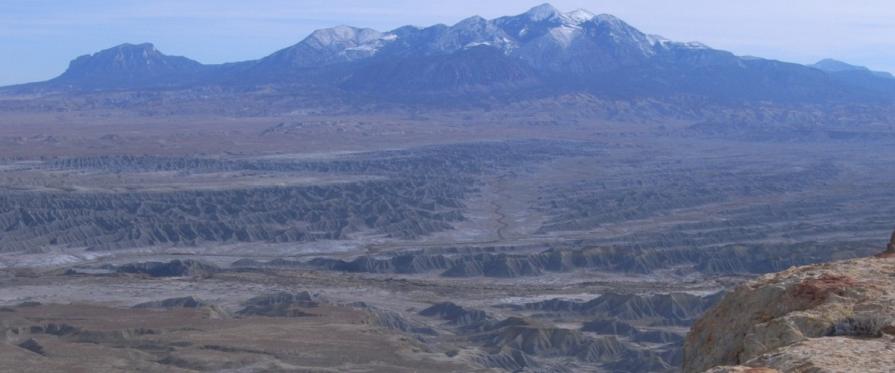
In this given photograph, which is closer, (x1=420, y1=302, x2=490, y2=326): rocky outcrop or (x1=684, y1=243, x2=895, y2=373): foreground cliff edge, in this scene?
(x1=684, y1=243, x2=895, y2=373): foreground cliff edge

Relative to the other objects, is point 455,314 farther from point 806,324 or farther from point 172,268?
point 806,324

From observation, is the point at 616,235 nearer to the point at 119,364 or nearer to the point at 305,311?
the point at 305,311

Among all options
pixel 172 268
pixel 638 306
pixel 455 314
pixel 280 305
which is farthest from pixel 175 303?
pixel 638 306

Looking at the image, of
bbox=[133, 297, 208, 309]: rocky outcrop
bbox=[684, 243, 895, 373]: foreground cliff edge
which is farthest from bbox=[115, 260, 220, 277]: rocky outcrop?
bbox=[684, 243, 895, 373]: foreground cliff edge

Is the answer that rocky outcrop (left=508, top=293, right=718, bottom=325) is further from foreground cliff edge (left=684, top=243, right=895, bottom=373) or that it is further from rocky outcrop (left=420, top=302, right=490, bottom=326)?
foreground cliff edge (left=684, top=243, right=895, bottom=373)

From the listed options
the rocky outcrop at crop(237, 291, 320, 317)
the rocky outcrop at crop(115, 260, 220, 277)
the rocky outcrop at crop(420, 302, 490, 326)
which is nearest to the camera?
the rocky outcrop at crop(237, 291, 320, 317)

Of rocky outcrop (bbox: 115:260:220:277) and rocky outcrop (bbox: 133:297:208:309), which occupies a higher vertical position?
rocky outcrop (bbox: 133:297:208:309)

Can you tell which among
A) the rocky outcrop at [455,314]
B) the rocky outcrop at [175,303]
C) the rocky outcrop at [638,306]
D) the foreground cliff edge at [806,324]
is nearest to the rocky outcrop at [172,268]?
the rocky outcrop at [175,303]

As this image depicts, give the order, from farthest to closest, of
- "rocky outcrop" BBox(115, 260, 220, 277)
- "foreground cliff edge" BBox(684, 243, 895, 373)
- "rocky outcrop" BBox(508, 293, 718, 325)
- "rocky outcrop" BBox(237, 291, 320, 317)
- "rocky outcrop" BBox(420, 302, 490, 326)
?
"rocky outcrop" BBox(115, 260, 220, 277), "rocky outcrop" BBox(508, 293, 718, 325), "rocky outcrop" BBox(420, 302, 490, 326), "rocky outcrop" BBox(237, 291, 320, 317), "foreground cliff edge" BBox(684, 243, 895, 373)

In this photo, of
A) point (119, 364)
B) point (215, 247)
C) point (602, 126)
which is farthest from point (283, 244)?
point (602, 126)

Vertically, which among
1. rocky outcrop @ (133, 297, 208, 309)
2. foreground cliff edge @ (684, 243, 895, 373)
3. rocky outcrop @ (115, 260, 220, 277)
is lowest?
rocky outcrop @ (115, 260, 220, 277)
